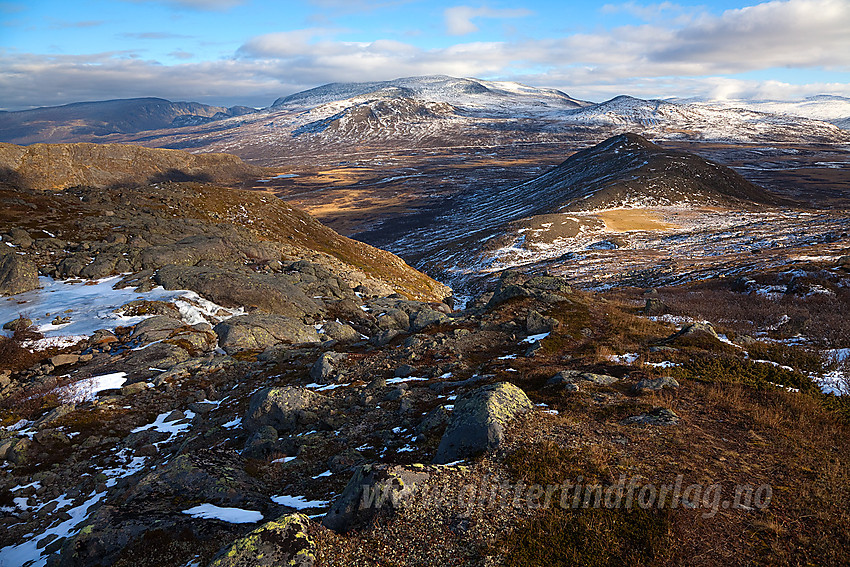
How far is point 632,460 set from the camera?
9.48 metres

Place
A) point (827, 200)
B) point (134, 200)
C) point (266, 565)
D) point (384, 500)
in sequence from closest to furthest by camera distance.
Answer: point (266, 565), point (384, 500), point (134, 200), point (827, 200)

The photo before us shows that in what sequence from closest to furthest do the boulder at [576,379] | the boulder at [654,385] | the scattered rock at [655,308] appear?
the boulder at [654,385] < the boulder at [576,379] < the scattered rock at [655,308]

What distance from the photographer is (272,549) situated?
7.29m

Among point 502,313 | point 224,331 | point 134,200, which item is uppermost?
point 134,200

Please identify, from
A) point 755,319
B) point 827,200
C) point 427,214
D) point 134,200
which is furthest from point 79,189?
point 827,200

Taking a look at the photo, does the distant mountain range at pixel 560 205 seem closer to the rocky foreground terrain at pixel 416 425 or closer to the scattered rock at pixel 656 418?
the rocky foreground terrain at pixel 416 425

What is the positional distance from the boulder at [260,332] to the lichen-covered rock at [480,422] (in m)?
20.4

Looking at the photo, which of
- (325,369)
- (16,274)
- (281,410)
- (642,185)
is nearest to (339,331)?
(325,369)

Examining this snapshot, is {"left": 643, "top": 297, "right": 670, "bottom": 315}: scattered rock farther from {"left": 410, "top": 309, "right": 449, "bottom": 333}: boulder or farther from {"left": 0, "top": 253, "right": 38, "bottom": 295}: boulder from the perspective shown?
{"left": 0, "top": 253, "right": 38, "bottom": 295}: boulder

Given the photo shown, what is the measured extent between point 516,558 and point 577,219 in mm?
105531

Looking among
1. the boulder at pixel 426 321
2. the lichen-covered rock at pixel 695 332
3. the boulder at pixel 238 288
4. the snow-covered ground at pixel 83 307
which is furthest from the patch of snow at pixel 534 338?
the snow-covered ground at pixel 83 307

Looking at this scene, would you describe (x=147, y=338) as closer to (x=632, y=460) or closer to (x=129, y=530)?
(x=129, y=530)

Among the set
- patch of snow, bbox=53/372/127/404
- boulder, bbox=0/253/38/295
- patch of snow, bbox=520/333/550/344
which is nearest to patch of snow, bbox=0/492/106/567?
patch of snow, bbox=53/372/127/404

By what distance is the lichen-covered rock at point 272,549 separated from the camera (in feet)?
23.5
